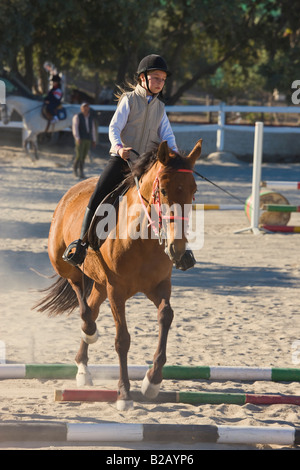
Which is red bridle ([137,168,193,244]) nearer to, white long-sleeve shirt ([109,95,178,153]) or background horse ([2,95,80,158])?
white long-sleeve shirt ([109,95,178,153])

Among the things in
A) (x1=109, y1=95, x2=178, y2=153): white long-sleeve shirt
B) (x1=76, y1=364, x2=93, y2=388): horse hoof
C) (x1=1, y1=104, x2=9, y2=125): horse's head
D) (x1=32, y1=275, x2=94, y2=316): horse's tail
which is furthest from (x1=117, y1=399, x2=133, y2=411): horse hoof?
(x1=1, y1=104, x2=9, y2=125): horse's head

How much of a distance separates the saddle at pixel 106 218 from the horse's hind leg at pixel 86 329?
1.65 feet

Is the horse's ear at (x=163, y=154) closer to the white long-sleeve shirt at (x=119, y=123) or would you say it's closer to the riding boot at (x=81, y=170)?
the white long-sleeve shirt at (x=119, y=123)

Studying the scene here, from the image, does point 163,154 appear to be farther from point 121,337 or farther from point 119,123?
point 121,337

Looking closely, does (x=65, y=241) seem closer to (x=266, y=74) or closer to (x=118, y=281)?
(x=118, y=281)

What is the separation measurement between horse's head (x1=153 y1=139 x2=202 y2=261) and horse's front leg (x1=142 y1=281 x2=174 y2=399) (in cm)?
74

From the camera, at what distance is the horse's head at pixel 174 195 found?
13.3ft

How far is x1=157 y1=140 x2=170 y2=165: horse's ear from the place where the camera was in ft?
13.8

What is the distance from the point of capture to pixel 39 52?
25203mm

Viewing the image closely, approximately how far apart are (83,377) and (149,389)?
66 cm

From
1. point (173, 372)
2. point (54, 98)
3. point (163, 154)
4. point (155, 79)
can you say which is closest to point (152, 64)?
point (155, 79)

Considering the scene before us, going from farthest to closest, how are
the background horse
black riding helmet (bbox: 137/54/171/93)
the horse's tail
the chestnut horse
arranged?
the background horse → the horse's tail → black riding helmet (bbox: 137/54/171/93) → the chestnut horse

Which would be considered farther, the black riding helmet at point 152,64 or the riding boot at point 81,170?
the riding boot at point 81,170

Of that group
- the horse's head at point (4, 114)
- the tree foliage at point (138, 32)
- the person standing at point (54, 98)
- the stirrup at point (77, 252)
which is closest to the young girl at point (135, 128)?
the stirrup at point (77, 252)
